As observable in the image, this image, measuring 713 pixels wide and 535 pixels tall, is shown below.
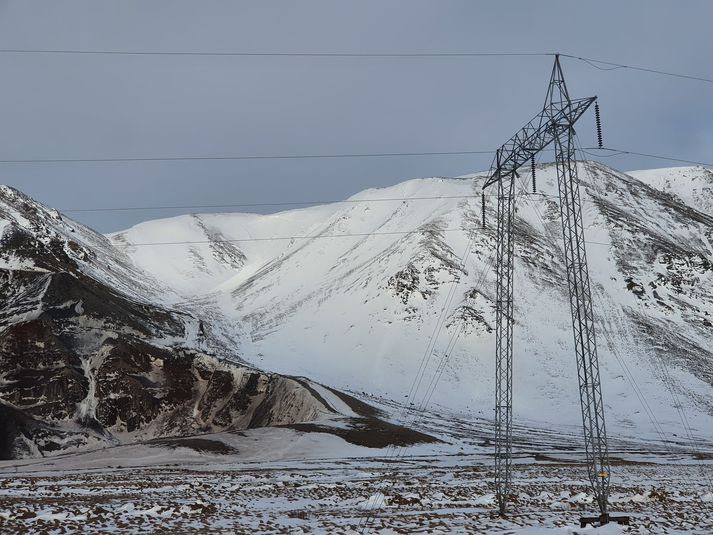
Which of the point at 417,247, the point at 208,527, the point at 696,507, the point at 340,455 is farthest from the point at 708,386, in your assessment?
the point at 208,527

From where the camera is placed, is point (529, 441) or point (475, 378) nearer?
point (529, 441)

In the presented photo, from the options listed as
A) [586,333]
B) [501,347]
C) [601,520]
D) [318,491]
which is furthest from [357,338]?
[601,520]

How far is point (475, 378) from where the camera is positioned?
431 feet

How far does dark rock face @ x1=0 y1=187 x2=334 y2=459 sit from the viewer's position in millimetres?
85562

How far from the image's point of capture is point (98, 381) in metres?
92.8

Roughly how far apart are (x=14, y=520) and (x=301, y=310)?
153m

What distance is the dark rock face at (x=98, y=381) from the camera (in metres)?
85.6

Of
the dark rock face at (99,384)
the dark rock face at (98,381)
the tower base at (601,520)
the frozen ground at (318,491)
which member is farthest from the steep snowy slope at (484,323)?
the tower base at (601,520)

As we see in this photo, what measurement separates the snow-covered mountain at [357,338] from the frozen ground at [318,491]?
73.1 feet

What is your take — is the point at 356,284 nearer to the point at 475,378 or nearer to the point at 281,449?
the point at 475,378

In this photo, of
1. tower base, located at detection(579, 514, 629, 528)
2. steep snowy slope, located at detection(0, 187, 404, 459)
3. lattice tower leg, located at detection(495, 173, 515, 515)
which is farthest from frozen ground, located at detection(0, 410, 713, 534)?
steep snowy slope, located at detection(0, 187, 404, 459)

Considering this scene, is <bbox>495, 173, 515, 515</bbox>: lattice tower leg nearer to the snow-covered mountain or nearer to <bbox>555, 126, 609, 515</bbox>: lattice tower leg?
<bbox>555, 126, 609, 515</bbox>: lattice tower leg

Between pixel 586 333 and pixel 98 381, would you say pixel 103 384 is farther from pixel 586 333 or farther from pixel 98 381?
pixel 586 333

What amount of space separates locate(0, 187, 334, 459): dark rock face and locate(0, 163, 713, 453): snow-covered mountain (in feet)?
0.77
